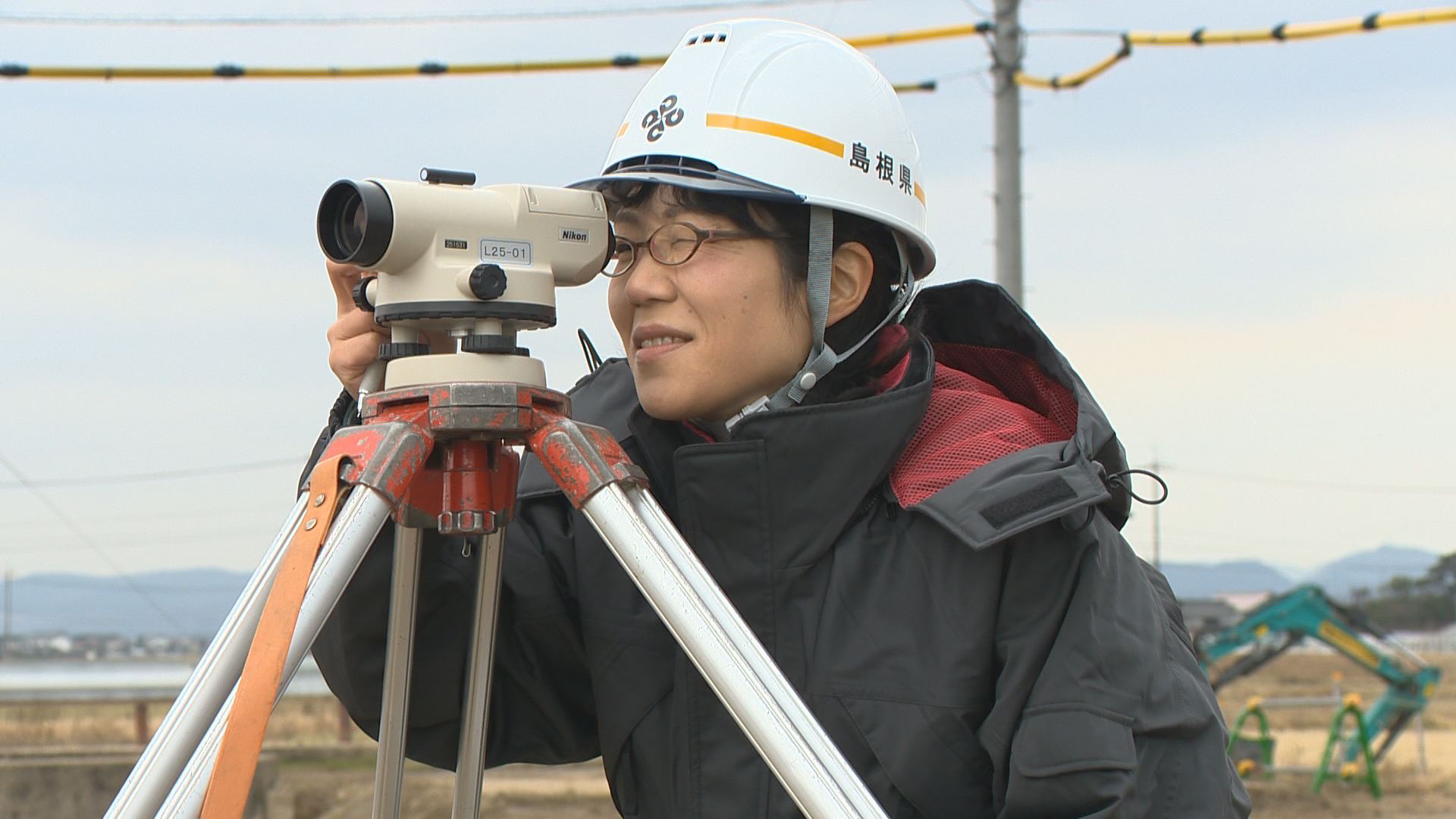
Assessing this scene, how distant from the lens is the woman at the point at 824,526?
6.61 ft

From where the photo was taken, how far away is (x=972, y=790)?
2.09 meters

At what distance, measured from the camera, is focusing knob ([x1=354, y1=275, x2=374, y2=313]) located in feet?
7.01

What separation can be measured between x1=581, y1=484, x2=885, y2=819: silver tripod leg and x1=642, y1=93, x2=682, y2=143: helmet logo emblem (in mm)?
684

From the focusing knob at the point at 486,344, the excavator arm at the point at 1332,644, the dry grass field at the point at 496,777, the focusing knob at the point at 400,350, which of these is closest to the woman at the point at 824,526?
the focusing knob at the point at 400,350

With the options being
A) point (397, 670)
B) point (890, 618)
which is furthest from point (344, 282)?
point (890, 618)

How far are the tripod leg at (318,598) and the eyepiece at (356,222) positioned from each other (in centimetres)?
32

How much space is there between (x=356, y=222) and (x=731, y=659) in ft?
2.51

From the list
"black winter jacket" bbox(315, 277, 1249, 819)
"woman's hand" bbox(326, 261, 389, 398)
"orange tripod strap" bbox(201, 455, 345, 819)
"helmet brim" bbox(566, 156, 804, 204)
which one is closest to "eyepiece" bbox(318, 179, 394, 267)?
"woman's hand" bbox(326, 261, 389, 398)

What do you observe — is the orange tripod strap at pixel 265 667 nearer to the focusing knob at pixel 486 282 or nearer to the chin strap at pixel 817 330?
the focusing knob at pixel 486 282

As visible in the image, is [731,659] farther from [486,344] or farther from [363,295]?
[363,295]

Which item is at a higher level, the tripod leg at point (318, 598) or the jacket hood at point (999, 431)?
the jacket hood at point (999, 431)

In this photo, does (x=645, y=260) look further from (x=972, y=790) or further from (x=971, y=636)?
(x=972, y=790)

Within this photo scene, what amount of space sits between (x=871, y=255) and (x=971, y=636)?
70cm

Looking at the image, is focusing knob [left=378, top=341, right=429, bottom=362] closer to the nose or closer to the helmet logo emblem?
the nose
